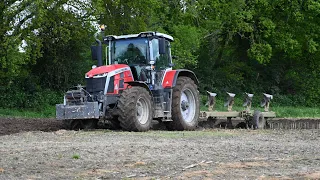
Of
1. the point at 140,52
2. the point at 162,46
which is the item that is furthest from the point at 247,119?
the point at 140,52

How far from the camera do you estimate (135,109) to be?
16.6 metres

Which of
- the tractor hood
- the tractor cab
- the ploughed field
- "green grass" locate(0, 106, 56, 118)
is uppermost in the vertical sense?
the tractor cab

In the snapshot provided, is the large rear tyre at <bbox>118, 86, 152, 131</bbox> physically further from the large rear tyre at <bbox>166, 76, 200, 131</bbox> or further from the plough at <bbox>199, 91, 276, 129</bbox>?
the plough at <bbox>199, 91, 276, 129</bbox>

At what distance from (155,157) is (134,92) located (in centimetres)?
619

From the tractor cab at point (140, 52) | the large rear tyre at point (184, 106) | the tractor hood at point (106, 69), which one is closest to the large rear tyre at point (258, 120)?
the large rear tyre at point (184, 106)

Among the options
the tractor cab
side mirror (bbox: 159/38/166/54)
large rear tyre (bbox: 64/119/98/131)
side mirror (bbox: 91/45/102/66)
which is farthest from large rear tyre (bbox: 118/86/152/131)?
side mirror (bbox: 91/45/102/66)

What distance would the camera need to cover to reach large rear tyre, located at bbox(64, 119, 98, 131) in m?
17.8

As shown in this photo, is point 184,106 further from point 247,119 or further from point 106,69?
point 106,69

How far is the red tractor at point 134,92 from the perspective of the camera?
16.6 meters

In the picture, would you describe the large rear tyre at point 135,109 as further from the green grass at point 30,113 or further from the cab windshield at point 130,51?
the green grass at point 30,113

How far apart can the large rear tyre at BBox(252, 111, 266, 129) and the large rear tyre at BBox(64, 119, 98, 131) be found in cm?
537

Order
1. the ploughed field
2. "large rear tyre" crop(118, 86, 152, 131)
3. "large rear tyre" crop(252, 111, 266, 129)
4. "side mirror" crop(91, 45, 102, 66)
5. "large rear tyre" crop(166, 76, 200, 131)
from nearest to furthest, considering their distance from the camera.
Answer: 1. the ploughed field
2. "large rear tyre" crop(118, 86, 152, 131)
3. "side mirror" crop(91, 45, 102, 66)
4. "large rear tyre" crop(166, 76, 200, 131)
5. "large rear tyre" crop(252, 111, 266, 129)

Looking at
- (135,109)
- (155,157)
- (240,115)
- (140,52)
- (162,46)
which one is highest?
(162,46)

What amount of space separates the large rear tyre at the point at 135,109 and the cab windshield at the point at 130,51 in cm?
109
